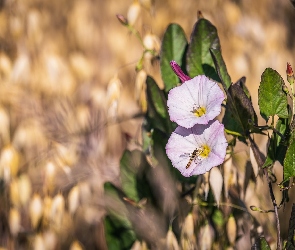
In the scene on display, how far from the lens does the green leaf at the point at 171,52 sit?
1007 mm

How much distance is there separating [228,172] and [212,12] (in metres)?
1.18

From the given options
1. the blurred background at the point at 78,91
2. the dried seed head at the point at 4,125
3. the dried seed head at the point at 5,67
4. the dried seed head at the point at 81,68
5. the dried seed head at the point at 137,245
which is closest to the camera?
the dried seed head at the point at 137,245

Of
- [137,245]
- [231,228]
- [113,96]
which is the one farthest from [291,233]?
[113,96]

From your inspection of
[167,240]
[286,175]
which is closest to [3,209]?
[167,240]

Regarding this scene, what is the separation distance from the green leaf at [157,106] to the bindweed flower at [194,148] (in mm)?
214

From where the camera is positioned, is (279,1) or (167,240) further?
(279,1)

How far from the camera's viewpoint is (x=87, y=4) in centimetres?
203

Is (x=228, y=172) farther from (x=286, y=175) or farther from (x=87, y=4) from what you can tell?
(x=87, y=4)

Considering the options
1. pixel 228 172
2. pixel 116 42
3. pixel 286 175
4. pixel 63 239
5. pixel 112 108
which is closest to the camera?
pixel 286 175

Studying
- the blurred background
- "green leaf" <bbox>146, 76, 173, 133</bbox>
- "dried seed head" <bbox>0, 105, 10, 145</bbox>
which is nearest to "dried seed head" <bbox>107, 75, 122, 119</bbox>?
the blurred background

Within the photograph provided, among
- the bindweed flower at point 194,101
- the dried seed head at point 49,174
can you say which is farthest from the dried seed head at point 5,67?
the bindweed flower at point 194,101

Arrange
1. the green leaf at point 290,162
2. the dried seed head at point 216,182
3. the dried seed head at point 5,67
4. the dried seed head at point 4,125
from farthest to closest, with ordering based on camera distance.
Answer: the dried seed head at point 5,67
the dried seed head at point 4,125
the dried seed head at point 216,182
the green leaf at point 290,162

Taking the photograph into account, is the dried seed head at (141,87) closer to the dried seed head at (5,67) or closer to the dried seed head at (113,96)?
the dried seed head at (113,96)

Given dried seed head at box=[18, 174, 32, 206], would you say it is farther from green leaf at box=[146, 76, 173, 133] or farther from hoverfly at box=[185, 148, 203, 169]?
hoverfly at box=[185, 148, 203, 169]
